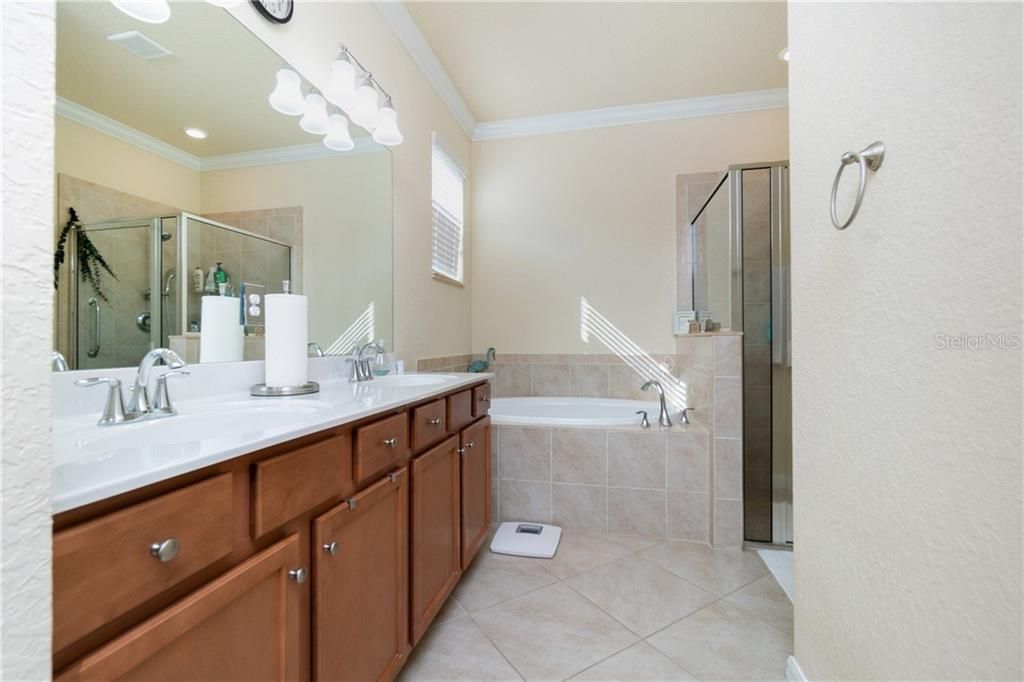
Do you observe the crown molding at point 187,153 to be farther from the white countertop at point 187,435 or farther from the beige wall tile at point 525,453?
the beige wall tile at point 525,453

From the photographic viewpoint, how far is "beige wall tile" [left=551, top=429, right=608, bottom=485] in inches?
91.0

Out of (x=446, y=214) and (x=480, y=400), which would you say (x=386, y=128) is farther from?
(x=480, y=400)

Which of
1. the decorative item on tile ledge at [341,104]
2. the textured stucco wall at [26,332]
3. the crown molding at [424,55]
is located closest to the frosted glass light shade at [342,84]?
the decorative item on tile ledge at [341,104]

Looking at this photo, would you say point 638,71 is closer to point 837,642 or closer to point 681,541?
point 681,541

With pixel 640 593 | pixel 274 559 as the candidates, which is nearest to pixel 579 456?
pixel 640 593

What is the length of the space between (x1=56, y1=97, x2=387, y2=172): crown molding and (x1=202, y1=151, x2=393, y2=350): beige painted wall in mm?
20

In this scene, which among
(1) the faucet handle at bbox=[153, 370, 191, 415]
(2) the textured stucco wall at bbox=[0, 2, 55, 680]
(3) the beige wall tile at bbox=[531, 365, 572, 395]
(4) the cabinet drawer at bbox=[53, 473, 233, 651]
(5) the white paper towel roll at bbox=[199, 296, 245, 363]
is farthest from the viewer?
(3) the beige wall tile at bbox=[531, 365, 572, 395]

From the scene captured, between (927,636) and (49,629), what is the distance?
3.74 ft

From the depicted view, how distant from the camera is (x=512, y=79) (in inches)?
110

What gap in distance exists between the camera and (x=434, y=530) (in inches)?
55.2

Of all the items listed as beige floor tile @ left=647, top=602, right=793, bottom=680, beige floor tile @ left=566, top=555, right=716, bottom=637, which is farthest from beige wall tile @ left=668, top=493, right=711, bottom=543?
beige floor tile @ left=647, top=602, right=793, bottom=680

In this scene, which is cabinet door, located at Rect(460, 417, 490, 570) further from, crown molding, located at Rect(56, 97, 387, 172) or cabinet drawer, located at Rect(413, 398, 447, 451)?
crown molding, located at Rect(56, 97, 387, 172)

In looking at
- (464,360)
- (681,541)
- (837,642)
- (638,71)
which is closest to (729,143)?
(638,71)

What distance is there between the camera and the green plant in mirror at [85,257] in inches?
34.1
